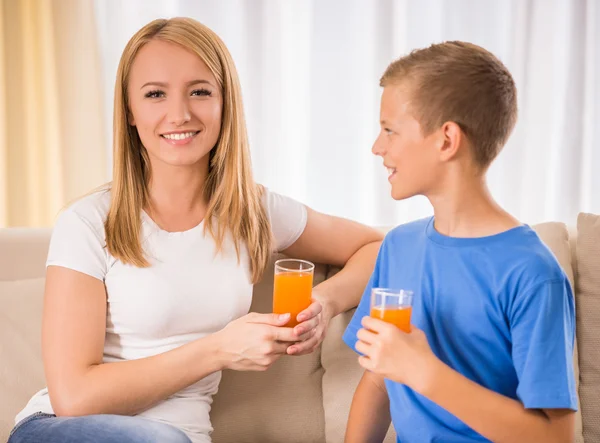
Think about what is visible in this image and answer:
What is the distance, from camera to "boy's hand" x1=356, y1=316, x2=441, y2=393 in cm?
146

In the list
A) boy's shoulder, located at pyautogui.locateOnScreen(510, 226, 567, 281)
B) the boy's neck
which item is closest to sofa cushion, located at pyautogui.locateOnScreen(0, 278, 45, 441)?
the boy's neck

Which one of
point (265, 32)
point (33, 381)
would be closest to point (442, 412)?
point (33, 381)

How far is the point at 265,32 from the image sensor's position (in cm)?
342

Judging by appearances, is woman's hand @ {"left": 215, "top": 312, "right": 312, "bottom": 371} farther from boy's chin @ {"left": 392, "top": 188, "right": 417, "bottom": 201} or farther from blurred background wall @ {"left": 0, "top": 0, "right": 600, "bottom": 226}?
blurred background wall @ {"left": 0, "top": 0, "right": 600, "bottom": 226}

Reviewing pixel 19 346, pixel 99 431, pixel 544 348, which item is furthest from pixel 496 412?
pixel 19 346

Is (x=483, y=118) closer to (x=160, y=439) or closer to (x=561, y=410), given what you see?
(x=561, y=410)

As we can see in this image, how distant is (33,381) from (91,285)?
0.49m

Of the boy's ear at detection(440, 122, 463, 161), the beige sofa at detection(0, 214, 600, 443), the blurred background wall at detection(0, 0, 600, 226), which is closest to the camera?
the boy's ear at detection(440, 122, 463, 161)

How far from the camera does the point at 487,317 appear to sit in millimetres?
1565

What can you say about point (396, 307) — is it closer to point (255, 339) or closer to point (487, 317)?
point (487, 317)

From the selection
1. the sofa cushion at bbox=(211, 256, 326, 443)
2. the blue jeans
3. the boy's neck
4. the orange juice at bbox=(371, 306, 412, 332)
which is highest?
the boy's neck

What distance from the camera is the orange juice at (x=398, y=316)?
1496 millimetres

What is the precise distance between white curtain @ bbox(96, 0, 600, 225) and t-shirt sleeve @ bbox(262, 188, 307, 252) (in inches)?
50.0

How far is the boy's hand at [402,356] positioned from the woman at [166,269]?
33cm
